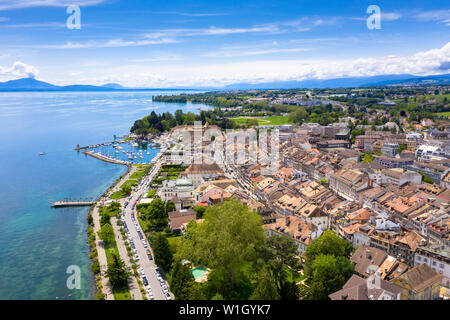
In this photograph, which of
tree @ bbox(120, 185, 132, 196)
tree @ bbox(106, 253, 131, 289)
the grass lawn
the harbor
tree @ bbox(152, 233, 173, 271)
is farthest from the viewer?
the harbor

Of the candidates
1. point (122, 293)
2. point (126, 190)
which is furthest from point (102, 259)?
point (126, 190)

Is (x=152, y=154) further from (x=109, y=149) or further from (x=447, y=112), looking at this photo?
(x=447, y=112)

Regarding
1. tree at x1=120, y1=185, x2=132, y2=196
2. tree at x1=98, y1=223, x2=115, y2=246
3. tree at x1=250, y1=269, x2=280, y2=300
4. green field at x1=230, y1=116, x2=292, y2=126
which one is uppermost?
green field at x1=230, y1=116, x2=292, y2=126

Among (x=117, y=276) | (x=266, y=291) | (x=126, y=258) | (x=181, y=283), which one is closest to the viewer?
(x=266, y=291)

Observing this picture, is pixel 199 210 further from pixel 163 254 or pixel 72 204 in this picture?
pixel 72 204

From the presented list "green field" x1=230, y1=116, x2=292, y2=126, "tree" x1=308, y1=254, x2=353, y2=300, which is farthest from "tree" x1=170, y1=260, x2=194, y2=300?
"green field" x1=230, y1=116, x2=292, y2=126

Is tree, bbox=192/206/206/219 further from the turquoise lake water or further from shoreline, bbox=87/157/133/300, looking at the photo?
the turquoise lake water
